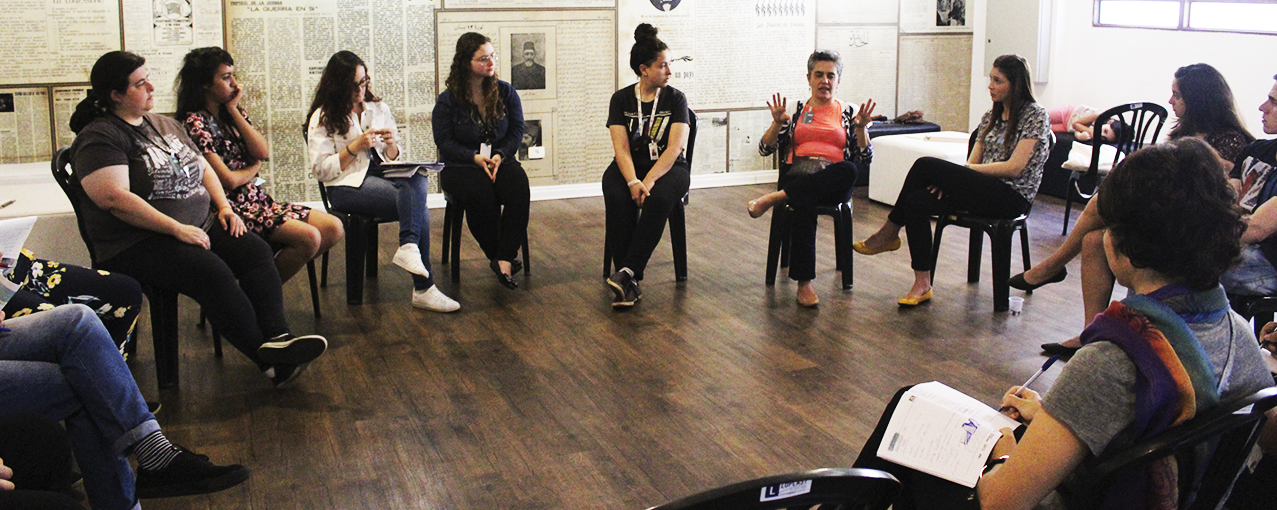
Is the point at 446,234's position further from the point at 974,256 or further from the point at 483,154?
the point at 974,256

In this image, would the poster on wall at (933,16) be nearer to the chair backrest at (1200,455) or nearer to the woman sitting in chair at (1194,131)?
the woman sitting in chair at (1194,131)

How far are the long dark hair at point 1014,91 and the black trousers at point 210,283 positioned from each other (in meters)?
3.04

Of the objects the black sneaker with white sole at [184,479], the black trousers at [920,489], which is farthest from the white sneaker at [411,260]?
the black trousers at [920,489]

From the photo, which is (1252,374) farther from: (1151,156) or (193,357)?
(193,357)

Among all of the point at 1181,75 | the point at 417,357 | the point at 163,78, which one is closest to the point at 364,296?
the point at 417,357

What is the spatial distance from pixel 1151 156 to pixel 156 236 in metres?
3.01

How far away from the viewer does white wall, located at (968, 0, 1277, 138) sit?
6.82m

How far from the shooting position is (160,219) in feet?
11.8

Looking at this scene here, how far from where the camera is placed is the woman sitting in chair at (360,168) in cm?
484

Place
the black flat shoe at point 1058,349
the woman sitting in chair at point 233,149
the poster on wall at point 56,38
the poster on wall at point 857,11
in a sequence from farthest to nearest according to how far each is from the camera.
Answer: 1. the poster on wall at point 857,11
2. the poster on wall at point 56,38
3. the woman sitting in chair at point 233,149
4. the black flat shoe at point 1058,349

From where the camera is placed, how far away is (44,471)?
240cm

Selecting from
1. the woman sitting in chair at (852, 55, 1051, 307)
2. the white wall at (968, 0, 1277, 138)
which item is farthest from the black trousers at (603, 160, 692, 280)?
the white wall at (968, 0, 1277, 138)

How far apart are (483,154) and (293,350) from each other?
6.10ft

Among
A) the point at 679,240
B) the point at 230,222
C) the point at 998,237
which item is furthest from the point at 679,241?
the point at 230,222
